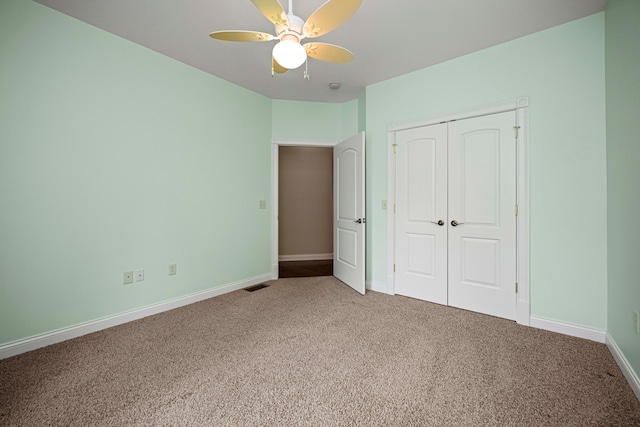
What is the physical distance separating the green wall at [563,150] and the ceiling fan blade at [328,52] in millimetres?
1590

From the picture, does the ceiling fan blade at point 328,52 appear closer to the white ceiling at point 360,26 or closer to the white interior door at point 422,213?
the white ceiling at point 360,26

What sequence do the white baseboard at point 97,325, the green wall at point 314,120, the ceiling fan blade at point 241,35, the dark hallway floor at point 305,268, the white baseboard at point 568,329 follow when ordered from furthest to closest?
the dark hallway floor at point 305,268
the green wall at point 314,120
the white baseboard at point 568,329
the white baseboard at point 97,325
the ceiling fan blade at point 241,35

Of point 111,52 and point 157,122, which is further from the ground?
point 111,52

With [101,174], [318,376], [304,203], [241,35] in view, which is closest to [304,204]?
[304,203]

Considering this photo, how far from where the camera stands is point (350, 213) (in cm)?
374

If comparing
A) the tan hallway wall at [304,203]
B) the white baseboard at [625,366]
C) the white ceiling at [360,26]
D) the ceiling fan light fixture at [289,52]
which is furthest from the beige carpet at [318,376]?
the tan hallway wall at [304,203]

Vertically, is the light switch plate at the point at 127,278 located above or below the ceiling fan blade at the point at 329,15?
below

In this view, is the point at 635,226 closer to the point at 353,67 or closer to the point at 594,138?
the point at 594,138

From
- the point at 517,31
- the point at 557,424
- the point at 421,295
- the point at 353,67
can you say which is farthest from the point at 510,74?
the point at 557,424

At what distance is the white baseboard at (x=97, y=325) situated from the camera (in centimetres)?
206

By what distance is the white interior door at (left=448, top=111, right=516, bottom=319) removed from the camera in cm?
264

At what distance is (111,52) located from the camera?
252 cm

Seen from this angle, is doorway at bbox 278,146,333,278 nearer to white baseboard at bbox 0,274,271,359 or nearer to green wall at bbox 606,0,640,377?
white baseboard at bbox 0,274,271,359

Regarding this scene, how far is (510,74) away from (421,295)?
7.97ft
